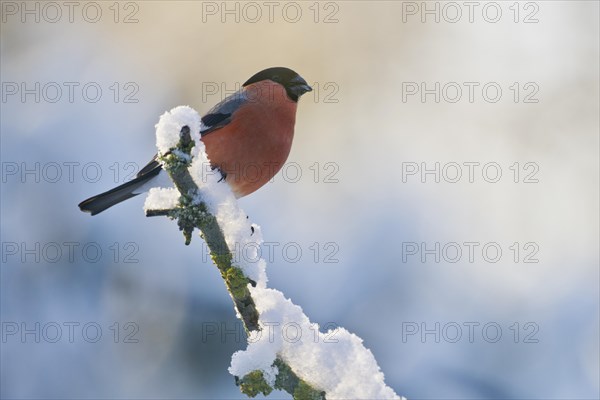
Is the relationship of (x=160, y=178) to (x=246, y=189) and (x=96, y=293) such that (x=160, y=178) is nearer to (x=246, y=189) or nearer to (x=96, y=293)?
(x=246, y=189)

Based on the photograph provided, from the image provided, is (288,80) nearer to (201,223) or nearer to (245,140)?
(245,140)

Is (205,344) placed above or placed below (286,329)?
below

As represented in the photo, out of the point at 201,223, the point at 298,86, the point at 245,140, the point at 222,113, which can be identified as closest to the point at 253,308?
the point at 201,223

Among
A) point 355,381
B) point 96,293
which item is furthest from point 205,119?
point 355,381

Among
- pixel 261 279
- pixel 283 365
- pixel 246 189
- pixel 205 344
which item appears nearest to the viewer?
pixel 283 365

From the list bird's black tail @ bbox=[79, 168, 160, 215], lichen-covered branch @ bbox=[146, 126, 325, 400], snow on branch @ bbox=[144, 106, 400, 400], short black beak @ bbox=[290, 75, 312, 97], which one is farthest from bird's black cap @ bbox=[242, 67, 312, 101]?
lichen-covered branch @ bbox=[146, 126, 325, 400]

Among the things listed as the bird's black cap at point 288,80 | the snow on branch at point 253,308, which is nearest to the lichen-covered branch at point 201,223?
the snow on branch at point 253,308
